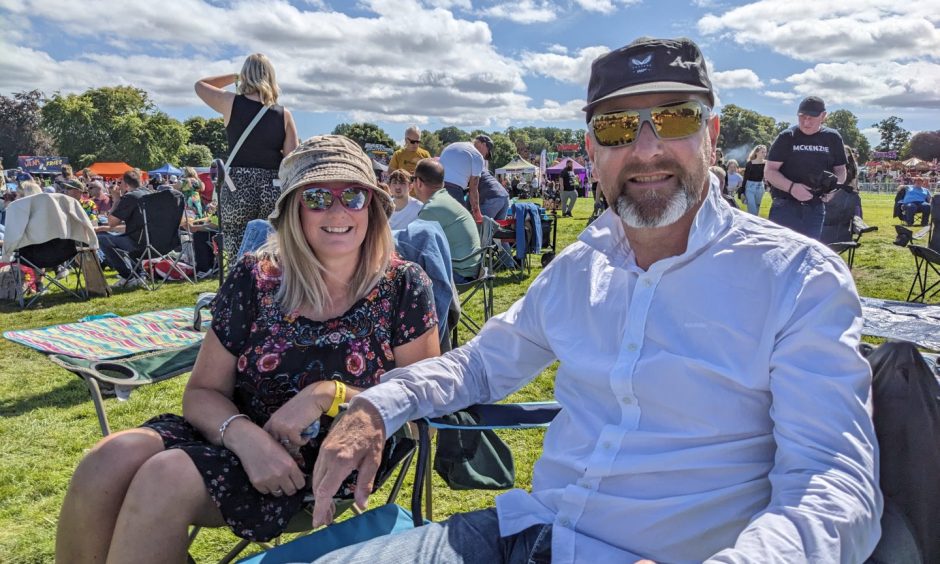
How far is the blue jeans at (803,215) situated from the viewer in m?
5.92

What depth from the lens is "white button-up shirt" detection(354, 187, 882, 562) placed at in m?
1.21

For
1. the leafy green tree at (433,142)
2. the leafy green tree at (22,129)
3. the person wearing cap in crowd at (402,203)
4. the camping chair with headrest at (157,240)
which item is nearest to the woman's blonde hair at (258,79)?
the person wearing cap in crowd at (402,203)

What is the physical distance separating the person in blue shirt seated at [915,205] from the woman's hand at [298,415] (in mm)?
20076

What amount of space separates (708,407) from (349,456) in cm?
92

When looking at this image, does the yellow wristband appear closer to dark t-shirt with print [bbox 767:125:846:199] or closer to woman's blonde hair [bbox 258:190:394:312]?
woman's blonde hair [bbox 258:190:394:312]

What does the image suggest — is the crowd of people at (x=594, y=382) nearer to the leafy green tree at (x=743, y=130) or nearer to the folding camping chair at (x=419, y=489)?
the folding camping chair at (x=419, y=489)

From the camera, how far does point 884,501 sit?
→ 123 cm

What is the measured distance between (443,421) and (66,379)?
452 centimetres

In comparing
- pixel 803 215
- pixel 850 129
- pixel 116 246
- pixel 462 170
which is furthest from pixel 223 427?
pixel 850 129

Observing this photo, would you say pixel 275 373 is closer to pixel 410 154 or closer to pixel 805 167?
pixel 805 167

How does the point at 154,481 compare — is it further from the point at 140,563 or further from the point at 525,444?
the point at 525,444

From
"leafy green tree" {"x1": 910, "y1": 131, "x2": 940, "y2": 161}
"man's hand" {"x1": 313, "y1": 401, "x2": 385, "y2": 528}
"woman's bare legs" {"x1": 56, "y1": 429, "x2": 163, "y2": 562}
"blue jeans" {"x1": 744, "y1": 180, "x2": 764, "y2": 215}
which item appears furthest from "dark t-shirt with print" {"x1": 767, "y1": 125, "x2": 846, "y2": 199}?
"leafy green tree" {"x1": 910, "y1": 131, "x2": 940, "y2": 161}

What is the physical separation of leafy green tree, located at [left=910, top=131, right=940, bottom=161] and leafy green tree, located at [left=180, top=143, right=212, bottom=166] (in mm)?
83762

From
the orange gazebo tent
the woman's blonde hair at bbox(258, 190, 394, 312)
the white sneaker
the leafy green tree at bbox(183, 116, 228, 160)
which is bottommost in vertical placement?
the white sneaker
